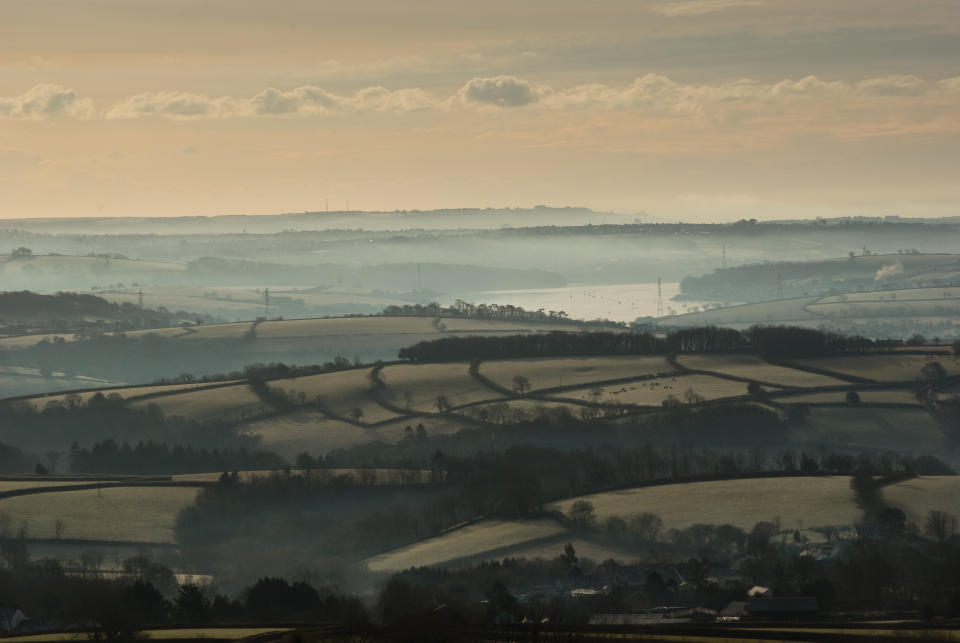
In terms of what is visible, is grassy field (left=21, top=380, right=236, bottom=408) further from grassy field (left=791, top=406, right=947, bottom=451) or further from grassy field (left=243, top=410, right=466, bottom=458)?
grassy field (left=791, top=406, right=947, bottom=451)

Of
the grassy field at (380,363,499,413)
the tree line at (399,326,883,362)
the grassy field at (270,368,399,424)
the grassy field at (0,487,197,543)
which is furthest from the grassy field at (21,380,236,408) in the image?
the grassy field at (0,487,197,543)

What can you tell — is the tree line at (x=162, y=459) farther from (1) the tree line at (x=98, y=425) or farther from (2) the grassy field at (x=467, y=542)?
(2) the grassy field at (x=467, y=542)

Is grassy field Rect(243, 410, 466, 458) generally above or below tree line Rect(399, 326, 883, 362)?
below

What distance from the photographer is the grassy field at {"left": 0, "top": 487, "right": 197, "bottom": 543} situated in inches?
3871

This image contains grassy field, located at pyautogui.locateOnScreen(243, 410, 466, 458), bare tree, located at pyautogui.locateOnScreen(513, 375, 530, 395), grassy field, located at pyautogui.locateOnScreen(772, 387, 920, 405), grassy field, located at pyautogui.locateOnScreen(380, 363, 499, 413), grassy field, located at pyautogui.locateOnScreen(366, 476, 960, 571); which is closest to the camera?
grassy field, located at pyautogui.locateOnScreen(366, 476, 960, 571)

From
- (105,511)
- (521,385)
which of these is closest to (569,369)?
(521,385)

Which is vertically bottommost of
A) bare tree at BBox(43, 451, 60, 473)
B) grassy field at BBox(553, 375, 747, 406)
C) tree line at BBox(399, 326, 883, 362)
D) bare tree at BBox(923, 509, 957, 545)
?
bare tree at BBox(923, 509, 957, 545)

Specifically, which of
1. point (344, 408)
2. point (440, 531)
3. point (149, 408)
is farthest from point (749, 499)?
point (149, 408)

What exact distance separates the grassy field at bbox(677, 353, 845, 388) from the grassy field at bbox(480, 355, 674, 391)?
272 cm

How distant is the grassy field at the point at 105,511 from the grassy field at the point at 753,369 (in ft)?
167

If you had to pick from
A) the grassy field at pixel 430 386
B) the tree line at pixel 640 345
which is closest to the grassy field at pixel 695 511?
the grassy field at pixel 430 386

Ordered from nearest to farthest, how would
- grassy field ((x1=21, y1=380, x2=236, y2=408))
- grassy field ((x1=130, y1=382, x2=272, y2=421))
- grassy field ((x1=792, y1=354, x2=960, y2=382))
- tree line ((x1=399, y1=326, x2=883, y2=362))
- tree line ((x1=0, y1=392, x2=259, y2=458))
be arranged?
tree line ((x1=0, y1=392, x2=259, y2=458))
grassy field ((x1=130, y1=382, x2=272, y2=421))
grassy field ((x1=792, y1=354, x2=960, y2=382))
grassy field ((x1=21, y1=380, x2=236, y2=408))
tree line ((x1=399, y1=326, x2=883, y2=362))

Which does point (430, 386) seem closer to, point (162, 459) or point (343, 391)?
point (343, 391)

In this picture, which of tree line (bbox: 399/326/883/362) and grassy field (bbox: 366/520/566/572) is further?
tree line (bbox: 399/326/883/362)
